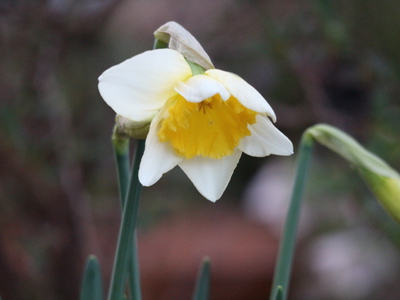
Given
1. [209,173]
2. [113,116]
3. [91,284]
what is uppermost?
[113,116]

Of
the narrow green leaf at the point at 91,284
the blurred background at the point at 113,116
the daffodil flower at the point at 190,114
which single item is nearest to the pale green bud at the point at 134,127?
the daffodil flower at the point at 190,114

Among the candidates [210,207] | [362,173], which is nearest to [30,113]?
[362,173]

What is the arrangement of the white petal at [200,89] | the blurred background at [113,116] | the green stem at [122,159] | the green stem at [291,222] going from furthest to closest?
the blurred background at [113,116] → the green stem at [291,222] → the green stem at [122,159] → the white petal at [200,89]

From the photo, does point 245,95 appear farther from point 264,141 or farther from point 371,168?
point 371,168

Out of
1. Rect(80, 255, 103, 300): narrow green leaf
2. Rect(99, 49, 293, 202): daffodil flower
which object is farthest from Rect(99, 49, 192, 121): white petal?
Rect(80, 255, 103, 300): narrow green leaf

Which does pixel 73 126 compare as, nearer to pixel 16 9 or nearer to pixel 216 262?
pixel 16 9

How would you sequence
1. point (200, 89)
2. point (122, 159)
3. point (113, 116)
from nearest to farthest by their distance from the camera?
point (200, 89)
point (122, 159)
point (113, 116)

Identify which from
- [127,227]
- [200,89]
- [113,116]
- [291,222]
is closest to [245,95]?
[200,89]

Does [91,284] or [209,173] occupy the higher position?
[209,173]

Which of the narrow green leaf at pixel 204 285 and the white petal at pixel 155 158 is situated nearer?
the white petal at pixel 155 158

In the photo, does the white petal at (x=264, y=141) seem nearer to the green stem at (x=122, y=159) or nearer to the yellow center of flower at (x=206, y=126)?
the yellow center of flower at (x=206, y=126)
